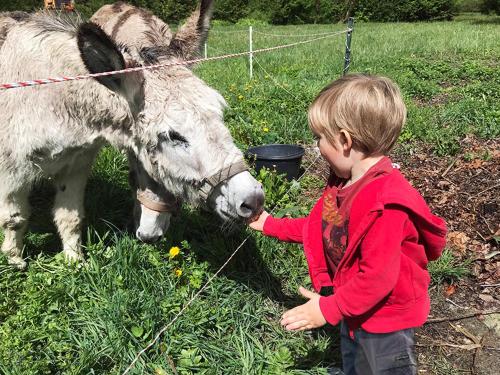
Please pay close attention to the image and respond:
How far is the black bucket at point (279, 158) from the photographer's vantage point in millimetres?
4191

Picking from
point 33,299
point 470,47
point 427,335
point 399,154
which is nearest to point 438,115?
point 399,154

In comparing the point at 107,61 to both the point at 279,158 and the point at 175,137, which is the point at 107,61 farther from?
the point at 279,158

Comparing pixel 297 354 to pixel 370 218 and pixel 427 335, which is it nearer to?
pixel 427 335

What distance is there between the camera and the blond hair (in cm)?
163

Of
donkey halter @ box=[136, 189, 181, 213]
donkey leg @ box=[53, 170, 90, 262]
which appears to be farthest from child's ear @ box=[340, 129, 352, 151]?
donkey leg @ box=[53, 170, 90, 262]

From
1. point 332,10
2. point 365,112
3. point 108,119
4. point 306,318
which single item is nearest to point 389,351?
point 306,318

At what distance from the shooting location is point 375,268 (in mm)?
1555

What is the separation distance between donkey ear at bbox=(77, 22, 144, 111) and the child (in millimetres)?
903

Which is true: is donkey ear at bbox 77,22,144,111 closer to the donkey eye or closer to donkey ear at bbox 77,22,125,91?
donkey ear at bbox 77,22,125,91

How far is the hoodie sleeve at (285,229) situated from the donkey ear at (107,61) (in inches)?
34.8

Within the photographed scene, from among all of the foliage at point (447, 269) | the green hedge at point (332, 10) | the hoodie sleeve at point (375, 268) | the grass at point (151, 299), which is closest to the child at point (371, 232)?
the hoodie sleeve at point (375, 268)

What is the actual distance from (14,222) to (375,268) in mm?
2408

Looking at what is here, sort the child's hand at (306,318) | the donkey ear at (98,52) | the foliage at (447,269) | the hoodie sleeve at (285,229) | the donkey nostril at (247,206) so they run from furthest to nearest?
the foliage at (447,269), the hoodie sleeve at (285,229), the donkey nostril at (247,206), the donkey ear at (98,52), the child's hand at (306,318)

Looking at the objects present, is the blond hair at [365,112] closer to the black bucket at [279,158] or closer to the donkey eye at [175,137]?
the donkey eye at [175,137]
